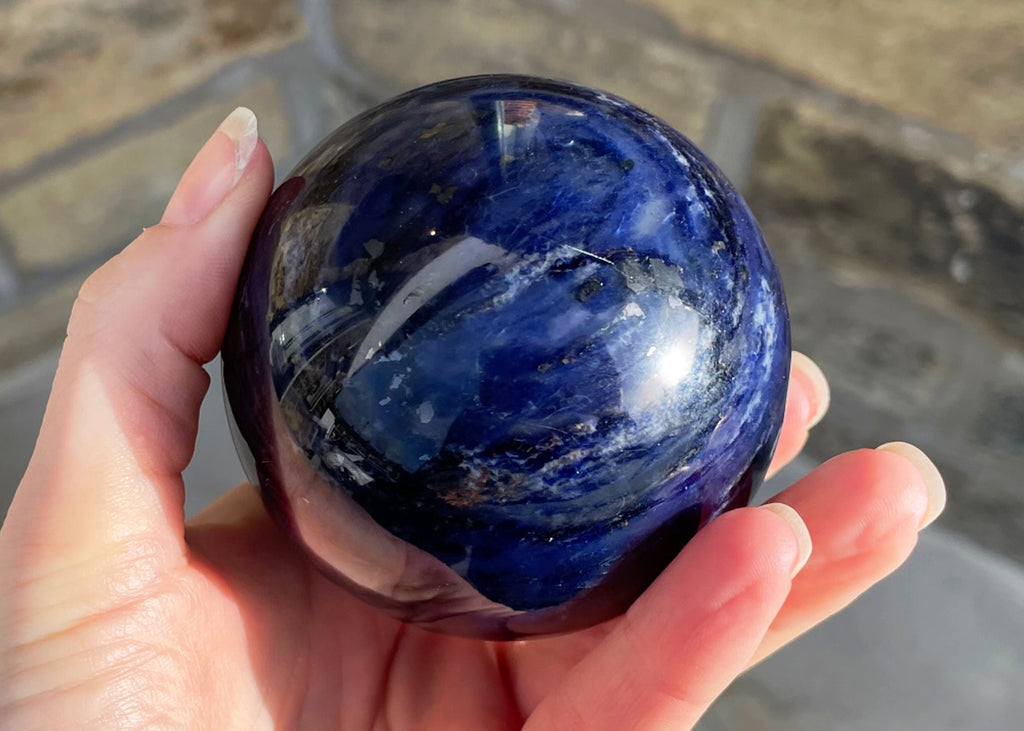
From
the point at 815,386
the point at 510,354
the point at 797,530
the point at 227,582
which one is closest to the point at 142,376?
the point at 227,582

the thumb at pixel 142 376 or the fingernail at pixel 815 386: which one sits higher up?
the thumb at pixel 142 376

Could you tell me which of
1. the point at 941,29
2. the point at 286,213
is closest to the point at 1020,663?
the point at 941,29

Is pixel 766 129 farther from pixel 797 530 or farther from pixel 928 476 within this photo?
pixel 797 530

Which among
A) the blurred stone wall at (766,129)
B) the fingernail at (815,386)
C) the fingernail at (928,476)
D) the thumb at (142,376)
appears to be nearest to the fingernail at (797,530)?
the fingernail at (928,476)

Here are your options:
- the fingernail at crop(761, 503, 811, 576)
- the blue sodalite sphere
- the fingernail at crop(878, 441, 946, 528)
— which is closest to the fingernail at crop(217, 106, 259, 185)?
the blue sodalite sphere

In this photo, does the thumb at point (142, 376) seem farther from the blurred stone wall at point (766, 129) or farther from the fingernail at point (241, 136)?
the blurred stone wall at point (766, 129)

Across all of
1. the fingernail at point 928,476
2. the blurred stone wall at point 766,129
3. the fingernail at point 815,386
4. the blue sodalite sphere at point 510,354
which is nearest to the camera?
the blue sodalite sphere at point 510,354
